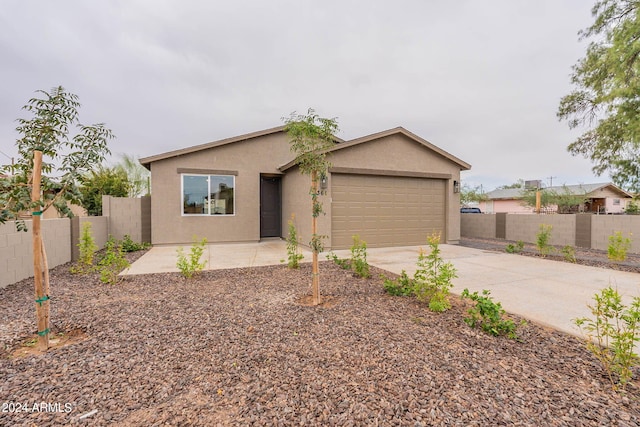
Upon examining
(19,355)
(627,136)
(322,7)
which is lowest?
(19,355)

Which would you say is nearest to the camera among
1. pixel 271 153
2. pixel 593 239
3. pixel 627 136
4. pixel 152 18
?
pixel 152 18

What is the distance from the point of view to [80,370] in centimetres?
234

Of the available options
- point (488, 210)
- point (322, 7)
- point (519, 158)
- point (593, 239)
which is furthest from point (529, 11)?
point (488, 210)

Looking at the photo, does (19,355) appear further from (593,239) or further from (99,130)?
(593,239)

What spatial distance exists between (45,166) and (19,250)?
12.1 feet

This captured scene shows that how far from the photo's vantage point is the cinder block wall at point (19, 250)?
16.0 ft

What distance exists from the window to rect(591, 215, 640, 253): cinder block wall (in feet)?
40.2

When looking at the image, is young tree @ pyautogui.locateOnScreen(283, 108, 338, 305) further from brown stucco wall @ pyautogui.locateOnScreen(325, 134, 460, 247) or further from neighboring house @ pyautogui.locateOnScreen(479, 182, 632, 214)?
neighboring house @ pyautogui.locateOnScreen(479, 182, 632, 214)

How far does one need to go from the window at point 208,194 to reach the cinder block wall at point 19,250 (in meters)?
3.67

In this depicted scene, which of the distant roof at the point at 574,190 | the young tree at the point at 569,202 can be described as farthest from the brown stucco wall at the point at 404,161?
the distant roof at the point at 574,190

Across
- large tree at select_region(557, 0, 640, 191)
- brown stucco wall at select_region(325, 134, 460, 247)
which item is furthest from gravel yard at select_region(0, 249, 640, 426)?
large tree at select_region(557, 0, 640, 191)

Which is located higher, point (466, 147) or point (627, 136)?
point (466, 147)

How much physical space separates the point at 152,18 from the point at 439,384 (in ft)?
38.3

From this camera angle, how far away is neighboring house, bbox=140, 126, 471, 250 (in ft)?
29.6
